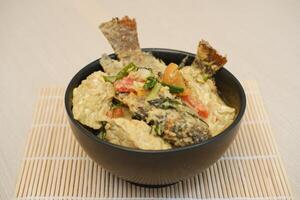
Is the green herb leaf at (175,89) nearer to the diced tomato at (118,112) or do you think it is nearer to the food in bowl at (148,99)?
the food in bowl at (148,99)

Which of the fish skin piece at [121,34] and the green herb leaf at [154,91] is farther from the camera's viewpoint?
the fish skin piece at [121,34]

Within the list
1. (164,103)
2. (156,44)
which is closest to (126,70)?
(164,103)

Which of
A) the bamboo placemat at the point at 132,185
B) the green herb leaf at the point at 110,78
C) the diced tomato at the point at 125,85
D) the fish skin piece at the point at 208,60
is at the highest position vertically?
the fish skin piece at the point at 208,60

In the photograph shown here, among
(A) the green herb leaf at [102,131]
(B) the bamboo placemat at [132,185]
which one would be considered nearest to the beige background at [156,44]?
→ (B) the bamboo placemat at [132,185]

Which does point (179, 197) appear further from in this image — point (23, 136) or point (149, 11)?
point (149, 11)

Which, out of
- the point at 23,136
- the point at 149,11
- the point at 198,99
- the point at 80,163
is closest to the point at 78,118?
the point at 80,163

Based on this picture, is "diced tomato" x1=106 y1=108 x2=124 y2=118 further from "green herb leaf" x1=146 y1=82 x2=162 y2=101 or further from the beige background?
the beige background

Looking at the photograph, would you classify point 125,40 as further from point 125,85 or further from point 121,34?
point 125,85

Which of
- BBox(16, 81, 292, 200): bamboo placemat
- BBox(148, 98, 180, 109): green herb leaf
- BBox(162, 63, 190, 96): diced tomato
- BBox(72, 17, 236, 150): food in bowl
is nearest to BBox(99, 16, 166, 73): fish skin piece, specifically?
BBox(72, 17, 236, 150): food in bowl
